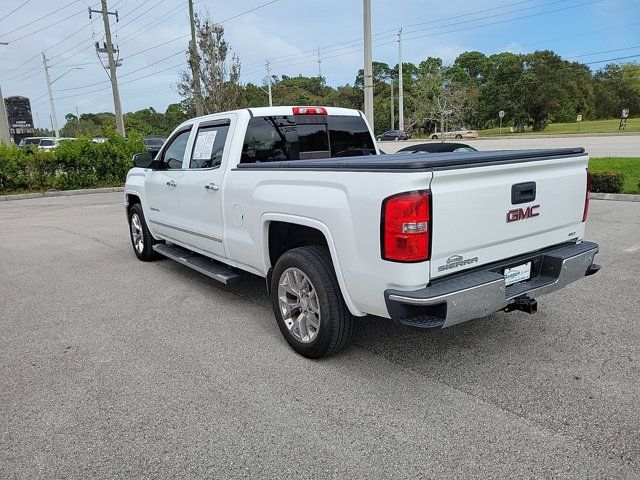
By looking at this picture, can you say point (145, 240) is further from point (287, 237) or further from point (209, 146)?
point (287, 237)

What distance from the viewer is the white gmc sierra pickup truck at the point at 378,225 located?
9.58 feet

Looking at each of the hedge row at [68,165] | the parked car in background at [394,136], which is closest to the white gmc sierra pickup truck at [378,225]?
the hedge row at [68,165]

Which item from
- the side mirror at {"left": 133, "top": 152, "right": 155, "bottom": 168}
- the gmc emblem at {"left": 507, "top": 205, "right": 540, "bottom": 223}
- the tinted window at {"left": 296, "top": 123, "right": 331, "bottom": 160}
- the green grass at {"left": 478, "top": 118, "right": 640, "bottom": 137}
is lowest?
the green grass at {"left": 478, "top": 118, "right": 640, "bottom": 137}

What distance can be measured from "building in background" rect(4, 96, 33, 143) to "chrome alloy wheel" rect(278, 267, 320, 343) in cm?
5969

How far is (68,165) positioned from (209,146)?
1442 cm

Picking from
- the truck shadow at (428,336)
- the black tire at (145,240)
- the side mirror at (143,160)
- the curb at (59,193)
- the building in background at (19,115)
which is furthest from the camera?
the building in background at (19,115)

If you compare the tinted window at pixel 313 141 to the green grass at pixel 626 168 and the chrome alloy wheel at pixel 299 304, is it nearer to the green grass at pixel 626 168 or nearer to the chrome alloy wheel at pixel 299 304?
the chrome alloy wheel at pixel 299 304

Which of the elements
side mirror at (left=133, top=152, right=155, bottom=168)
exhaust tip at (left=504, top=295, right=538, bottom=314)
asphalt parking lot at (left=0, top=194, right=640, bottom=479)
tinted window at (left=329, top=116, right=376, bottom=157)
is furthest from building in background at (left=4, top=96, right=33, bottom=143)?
exhaust tip at (left=504, top=295, right=538, bottom=314)

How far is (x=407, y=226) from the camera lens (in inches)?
113

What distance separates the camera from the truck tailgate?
2.97 metres

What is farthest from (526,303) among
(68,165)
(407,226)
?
(68,165)

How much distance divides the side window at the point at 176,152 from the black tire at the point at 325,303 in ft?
8.64

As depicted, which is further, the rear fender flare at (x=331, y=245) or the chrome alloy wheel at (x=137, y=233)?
the chrome alloy wheel at (x=137, y=233)

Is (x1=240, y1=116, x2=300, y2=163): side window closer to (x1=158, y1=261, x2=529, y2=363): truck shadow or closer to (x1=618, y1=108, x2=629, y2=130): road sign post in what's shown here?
(x1=158, y1=261, x2=529, y2=363): truck shadow
